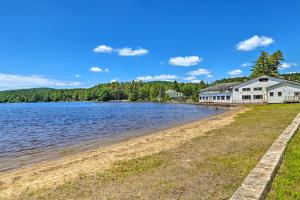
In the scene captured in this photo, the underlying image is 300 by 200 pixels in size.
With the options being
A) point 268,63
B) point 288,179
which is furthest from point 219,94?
point 288,179

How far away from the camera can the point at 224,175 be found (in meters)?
7.20

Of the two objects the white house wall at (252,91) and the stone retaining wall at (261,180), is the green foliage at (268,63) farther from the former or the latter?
the stone retaining wall at (261,180)

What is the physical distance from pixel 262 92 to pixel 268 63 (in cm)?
2662

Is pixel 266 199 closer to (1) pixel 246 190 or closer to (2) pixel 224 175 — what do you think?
(1) pixel 246 190

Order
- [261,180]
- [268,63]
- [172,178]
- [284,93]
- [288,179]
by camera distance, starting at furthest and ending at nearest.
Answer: [268,63], [284,93], [172,178], [288,179], [261,180]

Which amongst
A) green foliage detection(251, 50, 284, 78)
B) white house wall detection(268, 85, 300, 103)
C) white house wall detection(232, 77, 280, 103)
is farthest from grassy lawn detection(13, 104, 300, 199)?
green foliage detection(251, 50, 284, 78)

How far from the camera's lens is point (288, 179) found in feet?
20.8

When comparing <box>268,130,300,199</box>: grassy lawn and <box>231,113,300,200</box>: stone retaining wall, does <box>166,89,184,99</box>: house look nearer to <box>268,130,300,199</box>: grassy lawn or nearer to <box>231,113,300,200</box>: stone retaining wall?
A: <box>268,130,300,199</box>: grassy lawn

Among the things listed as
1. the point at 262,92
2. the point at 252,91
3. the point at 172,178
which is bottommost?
the point at 172,178

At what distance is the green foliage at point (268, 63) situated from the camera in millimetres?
85125

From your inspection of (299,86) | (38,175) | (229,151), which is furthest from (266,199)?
(299,86)

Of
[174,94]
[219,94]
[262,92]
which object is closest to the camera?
[262,92]

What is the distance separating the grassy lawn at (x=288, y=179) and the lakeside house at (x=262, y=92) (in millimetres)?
54108

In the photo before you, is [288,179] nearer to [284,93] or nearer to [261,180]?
[261,180]
